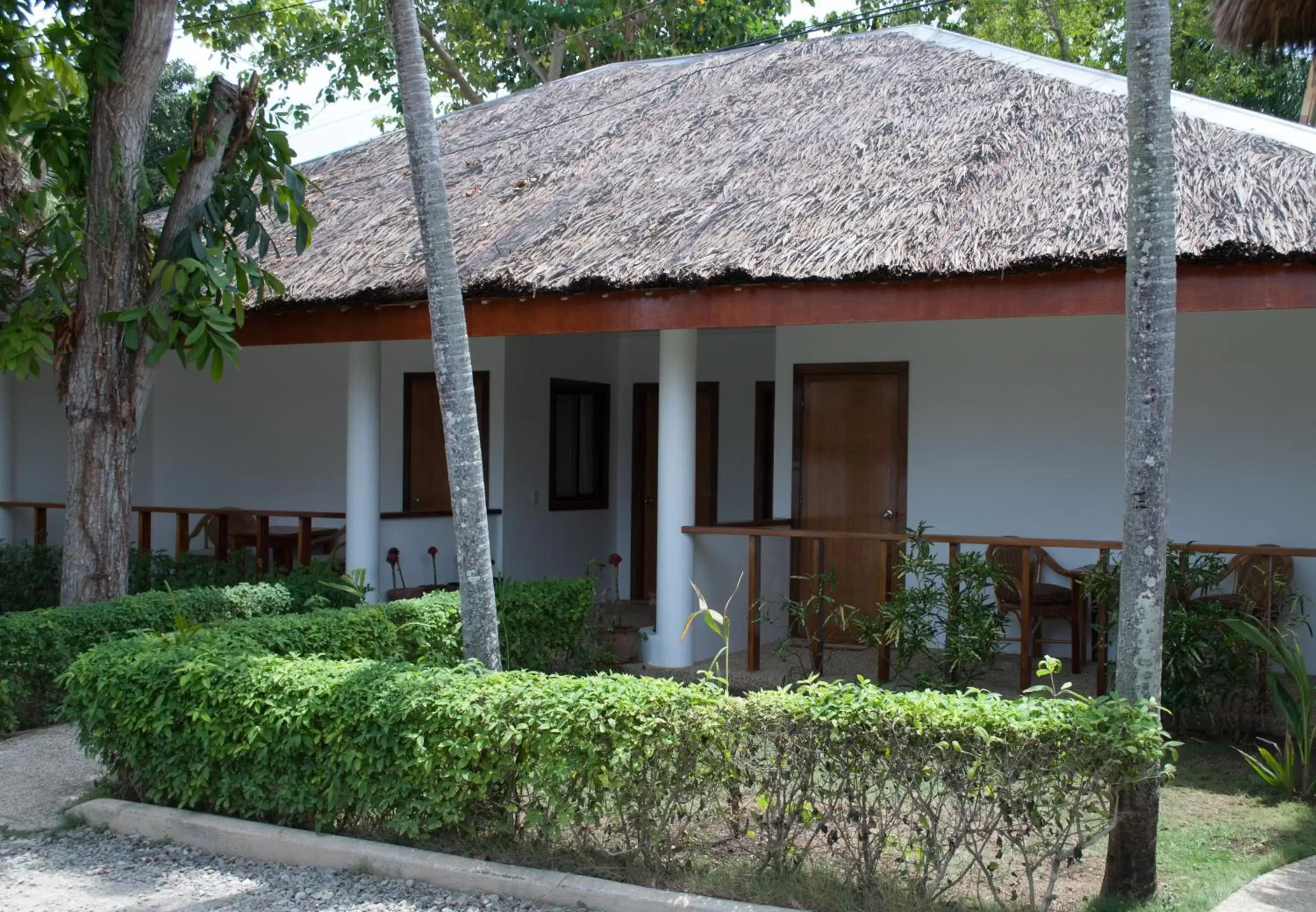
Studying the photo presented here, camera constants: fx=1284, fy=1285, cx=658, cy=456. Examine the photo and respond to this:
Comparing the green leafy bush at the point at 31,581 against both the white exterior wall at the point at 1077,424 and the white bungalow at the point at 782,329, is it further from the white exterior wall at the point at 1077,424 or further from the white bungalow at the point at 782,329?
the white exterior wall at the point at 1077,424

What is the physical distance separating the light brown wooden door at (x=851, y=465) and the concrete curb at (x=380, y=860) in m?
5.32

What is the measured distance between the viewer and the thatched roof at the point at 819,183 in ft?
23.4

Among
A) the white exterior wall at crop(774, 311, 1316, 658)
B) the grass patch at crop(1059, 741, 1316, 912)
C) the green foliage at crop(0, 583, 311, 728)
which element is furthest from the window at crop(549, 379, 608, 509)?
the grass patch at crop(1059, 741, 1316, 912)

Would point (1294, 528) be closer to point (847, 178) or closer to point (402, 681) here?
point (847, 178)

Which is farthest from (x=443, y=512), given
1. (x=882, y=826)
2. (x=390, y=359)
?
(x=882, y=826)

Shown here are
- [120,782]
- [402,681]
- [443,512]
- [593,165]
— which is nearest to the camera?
[402,681]

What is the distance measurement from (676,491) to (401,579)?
10.1 feet

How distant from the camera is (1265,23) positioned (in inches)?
495

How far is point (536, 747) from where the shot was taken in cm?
495

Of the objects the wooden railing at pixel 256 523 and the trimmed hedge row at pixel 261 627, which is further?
the wooden railing at pixel 256 523

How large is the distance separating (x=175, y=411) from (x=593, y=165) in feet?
20.3

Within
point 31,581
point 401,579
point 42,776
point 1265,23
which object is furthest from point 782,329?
point 31,581

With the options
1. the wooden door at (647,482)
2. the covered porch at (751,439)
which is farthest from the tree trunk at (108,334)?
the wooden door at (647,482)

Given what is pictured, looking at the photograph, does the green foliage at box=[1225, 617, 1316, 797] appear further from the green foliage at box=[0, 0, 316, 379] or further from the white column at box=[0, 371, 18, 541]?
the white column at box=[0, 371, 18, 541]
